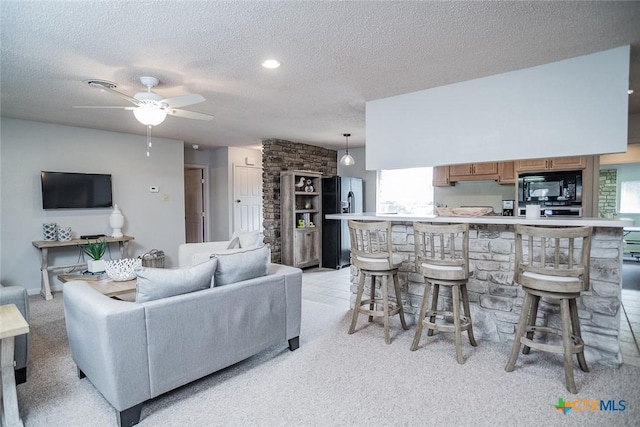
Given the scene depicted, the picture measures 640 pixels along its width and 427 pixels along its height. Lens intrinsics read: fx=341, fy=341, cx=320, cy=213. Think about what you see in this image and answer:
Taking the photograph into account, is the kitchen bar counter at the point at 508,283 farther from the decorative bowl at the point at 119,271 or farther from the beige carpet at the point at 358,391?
the decorative bowl at the point at 119,271

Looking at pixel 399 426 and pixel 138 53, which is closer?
pixel 399 426

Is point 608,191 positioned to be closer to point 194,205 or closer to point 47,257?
point 194,205

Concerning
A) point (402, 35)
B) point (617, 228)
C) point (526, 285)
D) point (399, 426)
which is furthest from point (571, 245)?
point (402, 35)

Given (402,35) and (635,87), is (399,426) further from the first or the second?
(635,87)

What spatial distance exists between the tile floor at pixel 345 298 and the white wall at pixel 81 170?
9.08 feet

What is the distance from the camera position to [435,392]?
222cm

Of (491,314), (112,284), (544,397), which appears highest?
(112,284)

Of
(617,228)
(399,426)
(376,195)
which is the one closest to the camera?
(399,426)

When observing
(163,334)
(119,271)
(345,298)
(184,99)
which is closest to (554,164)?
(345,298)

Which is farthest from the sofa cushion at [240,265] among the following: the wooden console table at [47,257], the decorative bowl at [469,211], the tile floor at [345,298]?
the wooden console table at [47,257]

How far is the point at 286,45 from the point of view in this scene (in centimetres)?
245

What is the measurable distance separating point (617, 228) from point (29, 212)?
657 centimetres

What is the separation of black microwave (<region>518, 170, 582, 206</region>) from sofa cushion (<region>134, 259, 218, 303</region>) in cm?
481

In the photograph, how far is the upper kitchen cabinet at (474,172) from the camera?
544cm
